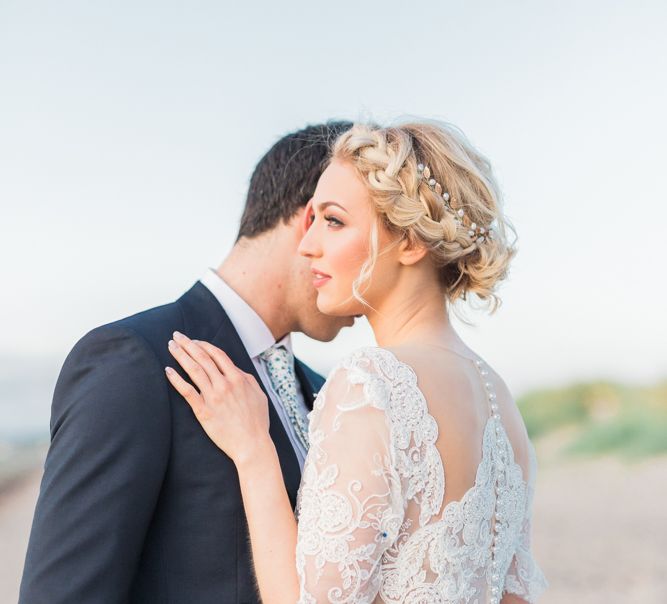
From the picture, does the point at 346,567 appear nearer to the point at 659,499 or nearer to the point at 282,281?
the point at 282,281

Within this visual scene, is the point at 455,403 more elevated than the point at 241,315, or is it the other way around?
the point at 241,315

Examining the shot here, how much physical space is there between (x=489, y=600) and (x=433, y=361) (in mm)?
687

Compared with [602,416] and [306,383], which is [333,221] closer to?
[306,383]

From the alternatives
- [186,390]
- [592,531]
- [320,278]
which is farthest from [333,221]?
[592,531]

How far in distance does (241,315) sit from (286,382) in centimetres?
27

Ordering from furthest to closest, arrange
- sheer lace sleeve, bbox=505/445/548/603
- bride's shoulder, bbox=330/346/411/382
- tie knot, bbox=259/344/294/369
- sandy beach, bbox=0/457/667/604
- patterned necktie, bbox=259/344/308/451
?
1. sandy beach, bbox=0/457/667/604
2. tie knot, bbox=259/344/294/369
3. patterned necktie, bbox=259/344/308/451
4. sheer lace sleeve, bbox=505/445/548/603
5. bride's shoulder, bbox=330/346/411/382

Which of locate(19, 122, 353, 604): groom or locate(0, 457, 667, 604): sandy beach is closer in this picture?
locate(19, 122, 353, 604): groom

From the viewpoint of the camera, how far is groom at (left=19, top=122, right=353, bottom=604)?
93.2 inches

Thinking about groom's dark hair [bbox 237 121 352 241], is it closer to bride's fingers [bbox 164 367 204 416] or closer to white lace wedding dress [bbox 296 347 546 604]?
bride's fingers [bbox 164 367 204 416]

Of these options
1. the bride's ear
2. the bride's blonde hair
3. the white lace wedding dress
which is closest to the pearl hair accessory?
the bride's blonde hair

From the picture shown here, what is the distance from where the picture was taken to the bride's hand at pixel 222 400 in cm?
253

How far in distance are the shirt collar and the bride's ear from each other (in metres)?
0.65

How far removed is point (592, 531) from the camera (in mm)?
20094

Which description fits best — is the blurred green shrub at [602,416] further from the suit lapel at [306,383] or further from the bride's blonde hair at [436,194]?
the bride's blonde hair at [436,194]
